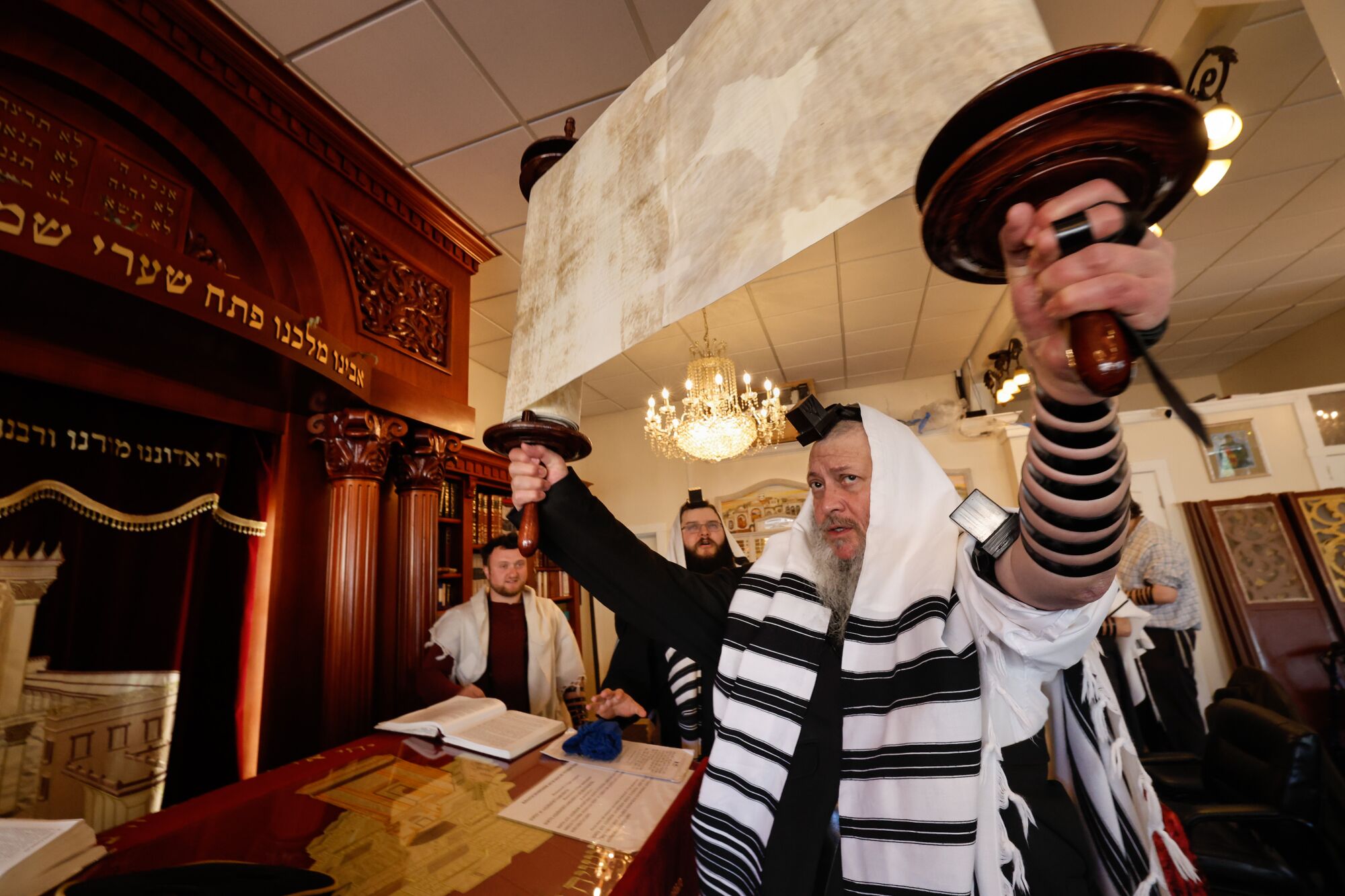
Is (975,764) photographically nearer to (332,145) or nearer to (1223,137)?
(1223,137)

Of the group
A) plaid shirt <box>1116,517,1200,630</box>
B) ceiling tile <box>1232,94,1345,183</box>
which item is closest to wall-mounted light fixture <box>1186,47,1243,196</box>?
ceiling tile <box>1232,94,1345,183</box>

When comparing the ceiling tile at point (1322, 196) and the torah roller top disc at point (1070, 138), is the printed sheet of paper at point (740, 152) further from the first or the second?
the ceiling tile at point (1322, 196)

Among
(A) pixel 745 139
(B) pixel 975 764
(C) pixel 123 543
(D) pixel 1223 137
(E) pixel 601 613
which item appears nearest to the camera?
(A) pixel 745 139

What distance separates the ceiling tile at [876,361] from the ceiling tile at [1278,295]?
2.72 metres

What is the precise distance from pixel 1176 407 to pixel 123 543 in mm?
2312

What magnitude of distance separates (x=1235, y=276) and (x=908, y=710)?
17.7 feet

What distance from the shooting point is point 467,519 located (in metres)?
3.70

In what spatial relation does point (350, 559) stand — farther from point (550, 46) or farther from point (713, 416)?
point (713, 416)

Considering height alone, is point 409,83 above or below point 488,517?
above

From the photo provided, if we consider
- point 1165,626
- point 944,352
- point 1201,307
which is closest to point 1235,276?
point 1201,307

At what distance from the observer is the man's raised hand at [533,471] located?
33.9 inches

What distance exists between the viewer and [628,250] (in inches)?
21.1

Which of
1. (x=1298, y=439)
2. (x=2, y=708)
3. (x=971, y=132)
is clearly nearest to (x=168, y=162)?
(x=2, y=708)

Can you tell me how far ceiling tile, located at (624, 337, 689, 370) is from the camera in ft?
14.2
